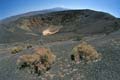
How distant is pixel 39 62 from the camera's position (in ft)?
72.2

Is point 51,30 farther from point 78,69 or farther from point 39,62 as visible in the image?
point 78,69

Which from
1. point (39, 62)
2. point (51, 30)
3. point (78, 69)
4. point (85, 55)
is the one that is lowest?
point (78, 69)

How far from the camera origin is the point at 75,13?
90.8 metres

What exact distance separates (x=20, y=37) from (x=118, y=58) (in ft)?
168

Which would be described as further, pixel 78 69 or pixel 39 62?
pixel 39 62

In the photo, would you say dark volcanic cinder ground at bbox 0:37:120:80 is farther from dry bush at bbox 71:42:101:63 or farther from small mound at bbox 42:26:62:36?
small mound at bbox 42:26:62:36

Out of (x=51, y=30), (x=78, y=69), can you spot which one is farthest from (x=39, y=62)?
(x=51, y=30)

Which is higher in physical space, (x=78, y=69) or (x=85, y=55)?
(x=85, y=55)

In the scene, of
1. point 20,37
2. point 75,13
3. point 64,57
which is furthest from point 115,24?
point 64,57

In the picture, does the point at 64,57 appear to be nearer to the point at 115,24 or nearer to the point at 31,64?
the point at 31,64

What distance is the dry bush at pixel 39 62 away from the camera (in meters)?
21.2

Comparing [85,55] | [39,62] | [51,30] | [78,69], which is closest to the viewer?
[78,69]

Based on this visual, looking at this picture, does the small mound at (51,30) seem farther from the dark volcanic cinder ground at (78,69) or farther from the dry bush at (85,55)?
the dry bush at (85,55)

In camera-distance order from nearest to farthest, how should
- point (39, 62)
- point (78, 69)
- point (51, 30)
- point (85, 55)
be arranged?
point (78, 69), point (85, 55), point (39, 62), point (51, 30)
